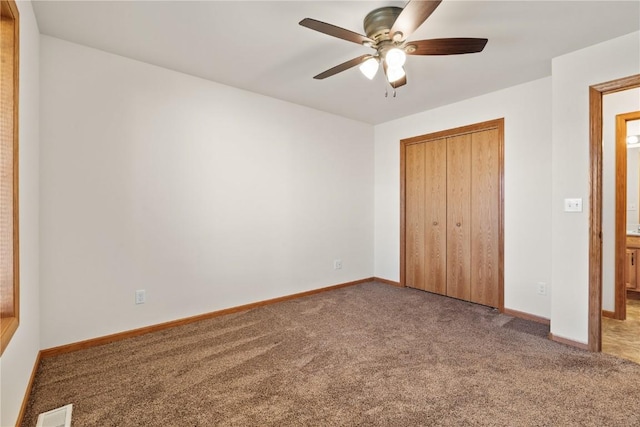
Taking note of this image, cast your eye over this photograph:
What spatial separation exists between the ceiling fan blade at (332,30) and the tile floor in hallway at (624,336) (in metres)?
2.95

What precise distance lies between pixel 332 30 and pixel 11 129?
1721 mm

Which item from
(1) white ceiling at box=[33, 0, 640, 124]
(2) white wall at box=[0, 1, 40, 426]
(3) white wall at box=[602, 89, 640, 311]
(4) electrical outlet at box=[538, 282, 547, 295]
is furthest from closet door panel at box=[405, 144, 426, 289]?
(2) white wall at box=[0, 1, 40, 426]

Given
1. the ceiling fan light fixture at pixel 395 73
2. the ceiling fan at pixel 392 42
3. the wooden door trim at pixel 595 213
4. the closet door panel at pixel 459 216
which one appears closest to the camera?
the ceiling fan at pixel 392 42

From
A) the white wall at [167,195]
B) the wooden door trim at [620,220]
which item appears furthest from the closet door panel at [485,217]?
the white wall at [167,195]

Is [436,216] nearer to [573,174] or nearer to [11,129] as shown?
[573,174]

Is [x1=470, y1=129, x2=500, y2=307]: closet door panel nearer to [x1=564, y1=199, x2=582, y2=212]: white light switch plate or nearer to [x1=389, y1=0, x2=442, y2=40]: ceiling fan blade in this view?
[x1=564, y1=199, x2=582, y2=212]: white light switch plate

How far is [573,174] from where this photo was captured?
246cm

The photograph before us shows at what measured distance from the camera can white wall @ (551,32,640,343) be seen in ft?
7.79

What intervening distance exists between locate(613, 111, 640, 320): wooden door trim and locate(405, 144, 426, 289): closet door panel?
6.20ft

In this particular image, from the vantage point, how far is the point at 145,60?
2.65 m

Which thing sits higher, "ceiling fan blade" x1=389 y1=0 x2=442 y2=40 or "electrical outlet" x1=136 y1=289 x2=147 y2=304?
"ceiling fan blade" x1=389 y1=0 x2=442 y2=40

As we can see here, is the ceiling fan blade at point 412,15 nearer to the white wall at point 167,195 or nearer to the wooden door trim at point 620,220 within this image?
the white wall at point 167,195

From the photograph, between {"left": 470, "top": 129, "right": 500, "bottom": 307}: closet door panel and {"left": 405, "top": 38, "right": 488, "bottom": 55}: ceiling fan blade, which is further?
{"left": 470, "top": 129, "right": 500, "bottom": 307}: closet door panel

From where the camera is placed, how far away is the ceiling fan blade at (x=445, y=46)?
6.00ft
